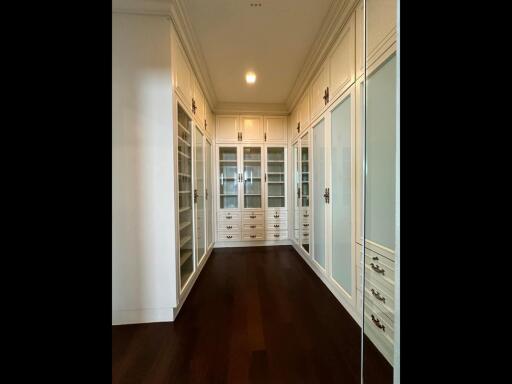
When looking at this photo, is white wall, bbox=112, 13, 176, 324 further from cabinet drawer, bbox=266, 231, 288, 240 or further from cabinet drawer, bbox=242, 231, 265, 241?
cabinet drawer, bbox=266, 231, 288, 240

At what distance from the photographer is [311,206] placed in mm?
2783

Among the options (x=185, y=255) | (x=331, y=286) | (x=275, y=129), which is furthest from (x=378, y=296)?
(x=275, y=129)

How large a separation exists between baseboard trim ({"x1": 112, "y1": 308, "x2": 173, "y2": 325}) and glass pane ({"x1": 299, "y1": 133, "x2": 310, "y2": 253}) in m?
1.92

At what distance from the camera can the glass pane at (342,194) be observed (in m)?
1.76

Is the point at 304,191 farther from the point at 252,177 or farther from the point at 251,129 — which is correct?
the point at 251,129

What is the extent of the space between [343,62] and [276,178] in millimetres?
2388

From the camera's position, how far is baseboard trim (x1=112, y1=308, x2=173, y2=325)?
1.71m

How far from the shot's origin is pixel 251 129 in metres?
3.88

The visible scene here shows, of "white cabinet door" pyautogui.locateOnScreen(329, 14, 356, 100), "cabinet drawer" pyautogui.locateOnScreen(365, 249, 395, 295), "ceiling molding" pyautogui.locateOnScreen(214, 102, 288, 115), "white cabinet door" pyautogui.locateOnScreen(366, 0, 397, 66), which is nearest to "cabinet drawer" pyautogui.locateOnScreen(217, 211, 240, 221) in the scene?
"ceiling molding" pyautogui.locateOnScreen(214, 102, 288, 115)
